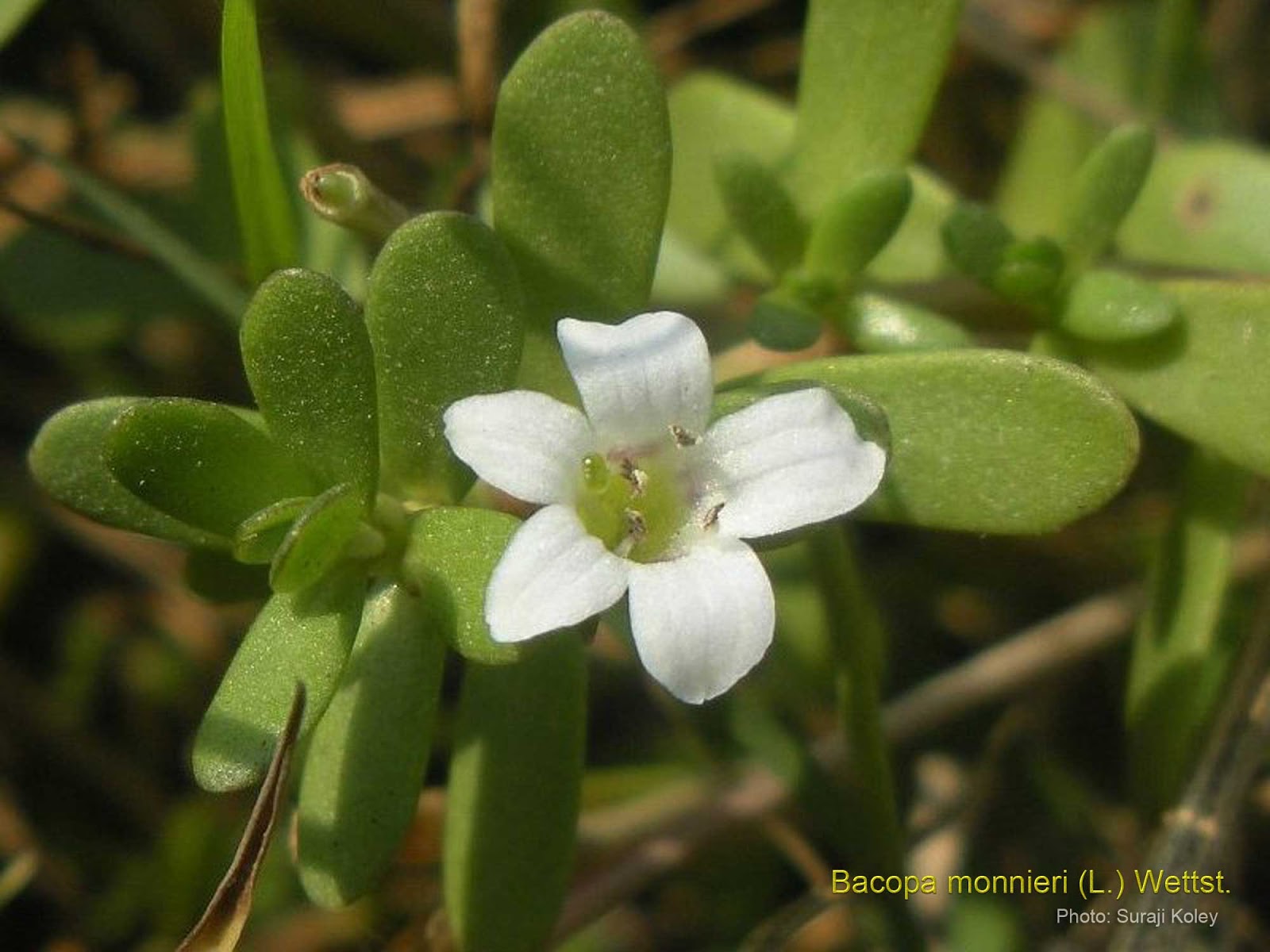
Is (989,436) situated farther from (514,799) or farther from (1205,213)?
(1205,213)

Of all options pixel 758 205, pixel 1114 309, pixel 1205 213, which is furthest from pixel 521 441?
pixel 1205 213

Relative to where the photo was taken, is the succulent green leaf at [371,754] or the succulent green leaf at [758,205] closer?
the succulent green leaf at [371,754]

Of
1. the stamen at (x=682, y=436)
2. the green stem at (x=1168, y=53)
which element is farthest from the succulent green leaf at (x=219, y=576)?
the green stem at (x=1168, y=53)

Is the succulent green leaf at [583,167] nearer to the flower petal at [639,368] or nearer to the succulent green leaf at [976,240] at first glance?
the flower petal at [639,368]

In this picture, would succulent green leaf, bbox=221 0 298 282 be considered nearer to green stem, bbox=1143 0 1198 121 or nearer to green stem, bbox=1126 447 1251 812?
green stem, bbox=1126 447 1251 812

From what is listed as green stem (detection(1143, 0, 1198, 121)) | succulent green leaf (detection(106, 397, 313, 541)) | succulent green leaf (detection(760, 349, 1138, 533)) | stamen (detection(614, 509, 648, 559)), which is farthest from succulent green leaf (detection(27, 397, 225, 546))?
green stem (detection(1143, 0, 1198, 121))

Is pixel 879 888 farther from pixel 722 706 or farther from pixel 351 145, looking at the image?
pixel 351 145

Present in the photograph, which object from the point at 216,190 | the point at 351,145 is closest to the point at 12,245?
the point at 216,190

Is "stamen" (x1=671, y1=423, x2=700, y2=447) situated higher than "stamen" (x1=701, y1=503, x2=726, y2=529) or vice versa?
"stamen" (x1=671, y1=423, x2=700, y2=447)
